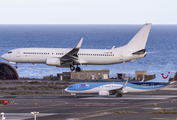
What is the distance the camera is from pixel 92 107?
49.7 m

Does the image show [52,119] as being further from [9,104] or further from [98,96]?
[98,96]

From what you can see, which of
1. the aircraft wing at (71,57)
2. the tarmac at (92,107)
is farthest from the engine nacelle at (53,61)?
the tarmac at (92,107)

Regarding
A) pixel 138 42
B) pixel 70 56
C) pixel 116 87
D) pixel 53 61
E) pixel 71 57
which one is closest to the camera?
pixel 116 87

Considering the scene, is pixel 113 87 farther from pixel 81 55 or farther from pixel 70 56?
pixel 70 56

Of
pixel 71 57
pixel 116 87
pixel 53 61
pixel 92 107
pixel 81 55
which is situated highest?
pixel 81 55

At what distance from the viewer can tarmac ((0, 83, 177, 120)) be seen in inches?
1652

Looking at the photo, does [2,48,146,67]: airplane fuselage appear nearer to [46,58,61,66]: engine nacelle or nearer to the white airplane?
the white airplane

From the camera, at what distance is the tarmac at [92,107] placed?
42.0m

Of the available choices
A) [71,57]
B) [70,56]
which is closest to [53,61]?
[70,56]

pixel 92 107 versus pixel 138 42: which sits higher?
pixel 138 42

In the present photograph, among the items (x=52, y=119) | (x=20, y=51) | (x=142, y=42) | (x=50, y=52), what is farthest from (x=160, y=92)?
(x=52, y=119)

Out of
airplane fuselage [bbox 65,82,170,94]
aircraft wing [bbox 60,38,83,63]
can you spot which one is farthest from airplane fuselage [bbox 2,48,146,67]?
airplane fuselage [bbox 65,82,170,94]

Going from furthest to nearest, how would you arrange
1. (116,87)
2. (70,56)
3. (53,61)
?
(70,56) → (53,61) → (116,87)

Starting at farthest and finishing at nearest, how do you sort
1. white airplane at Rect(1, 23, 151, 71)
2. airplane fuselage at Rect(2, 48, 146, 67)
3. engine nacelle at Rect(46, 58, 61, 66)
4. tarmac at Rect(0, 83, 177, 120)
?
airplane fuselage at Rect(2, 48, 146, 67)
white airplane at Rect(1, 23, 151, 71)
engine nacelle at Rect(46, 58, 61, 66)
tarmac at Rect(0, 83, 177, 120)
